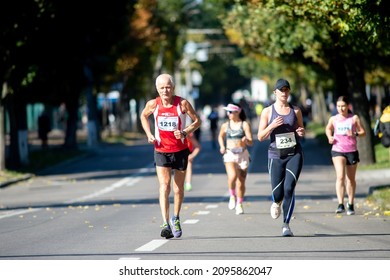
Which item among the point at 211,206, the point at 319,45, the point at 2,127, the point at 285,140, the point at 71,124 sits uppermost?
the point at 319,45

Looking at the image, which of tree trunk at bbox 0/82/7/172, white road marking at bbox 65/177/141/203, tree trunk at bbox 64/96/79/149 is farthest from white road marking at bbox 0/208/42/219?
tree trunk at bbox 64/96/79/149

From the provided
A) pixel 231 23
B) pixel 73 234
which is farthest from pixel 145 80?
pixel 73 234

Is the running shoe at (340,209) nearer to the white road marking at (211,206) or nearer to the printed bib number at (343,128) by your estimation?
the printed bib number at (343,128)

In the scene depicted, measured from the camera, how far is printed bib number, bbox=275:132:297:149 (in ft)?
44.4

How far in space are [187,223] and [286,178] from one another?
2699 mm

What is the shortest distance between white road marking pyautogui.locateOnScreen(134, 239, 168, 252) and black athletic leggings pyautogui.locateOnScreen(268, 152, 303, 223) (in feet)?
5.06

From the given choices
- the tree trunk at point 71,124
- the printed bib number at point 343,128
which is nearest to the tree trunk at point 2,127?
the tree trunk at point 71,124

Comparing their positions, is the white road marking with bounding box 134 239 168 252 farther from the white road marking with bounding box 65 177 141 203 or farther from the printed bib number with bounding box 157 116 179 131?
the white road marking with bounding box 65 177 141 203

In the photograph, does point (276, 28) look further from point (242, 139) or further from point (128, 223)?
point (128, 223)

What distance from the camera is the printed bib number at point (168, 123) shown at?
1310 cm

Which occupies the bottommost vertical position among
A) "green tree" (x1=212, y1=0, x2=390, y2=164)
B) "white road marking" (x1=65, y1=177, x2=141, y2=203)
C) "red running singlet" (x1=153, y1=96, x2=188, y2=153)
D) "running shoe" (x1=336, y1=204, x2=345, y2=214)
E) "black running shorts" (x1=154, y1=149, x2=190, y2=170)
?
"white road marking" (x1=65, y1=177, x2=141, y2=203)

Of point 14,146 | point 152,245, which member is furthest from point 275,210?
point 14,146

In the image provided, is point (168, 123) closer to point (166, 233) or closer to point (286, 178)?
point (166, 233)

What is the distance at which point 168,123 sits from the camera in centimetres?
1312
